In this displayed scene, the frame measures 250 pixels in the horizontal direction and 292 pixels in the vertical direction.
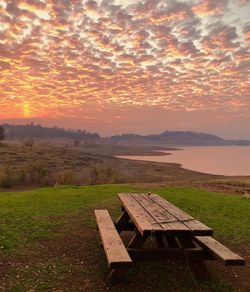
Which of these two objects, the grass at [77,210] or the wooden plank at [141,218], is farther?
the grass at [77,210]

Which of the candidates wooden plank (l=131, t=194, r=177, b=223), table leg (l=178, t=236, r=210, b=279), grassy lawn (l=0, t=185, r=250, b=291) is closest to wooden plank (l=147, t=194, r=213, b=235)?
wooden plank (l=131, t=194, r=177, b=223)

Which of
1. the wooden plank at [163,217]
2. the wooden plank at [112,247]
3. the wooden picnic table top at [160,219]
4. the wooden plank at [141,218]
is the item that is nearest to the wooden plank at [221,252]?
the wooden picnic table top at [160,219]

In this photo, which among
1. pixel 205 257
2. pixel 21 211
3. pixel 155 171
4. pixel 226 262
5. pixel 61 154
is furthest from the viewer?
pixel 61 154

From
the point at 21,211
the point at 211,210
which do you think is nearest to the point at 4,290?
the point at 21,211

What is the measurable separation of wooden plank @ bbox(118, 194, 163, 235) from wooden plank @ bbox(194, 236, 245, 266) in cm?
127

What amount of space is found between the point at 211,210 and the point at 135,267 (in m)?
7.84

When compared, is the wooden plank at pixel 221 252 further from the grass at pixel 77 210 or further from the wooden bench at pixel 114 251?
the grass at pixel 77 210

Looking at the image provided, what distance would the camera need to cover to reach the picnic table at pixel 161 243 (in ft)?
19.4

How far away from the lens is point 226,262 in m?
5.96

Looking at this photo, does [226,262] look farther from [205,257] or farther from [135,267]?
[135,267]

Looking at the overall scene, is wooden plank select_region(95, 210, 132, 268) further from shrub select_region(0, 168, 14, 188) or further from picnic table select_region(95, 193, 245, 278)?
shrub select_region(0, 168, 14, 188)

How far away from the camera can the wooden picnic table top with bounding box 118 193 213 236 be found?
5.94 metres

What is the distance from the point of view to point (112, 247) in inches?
249

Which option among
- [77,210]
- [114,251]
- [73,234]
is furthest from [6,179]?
[114,251]
